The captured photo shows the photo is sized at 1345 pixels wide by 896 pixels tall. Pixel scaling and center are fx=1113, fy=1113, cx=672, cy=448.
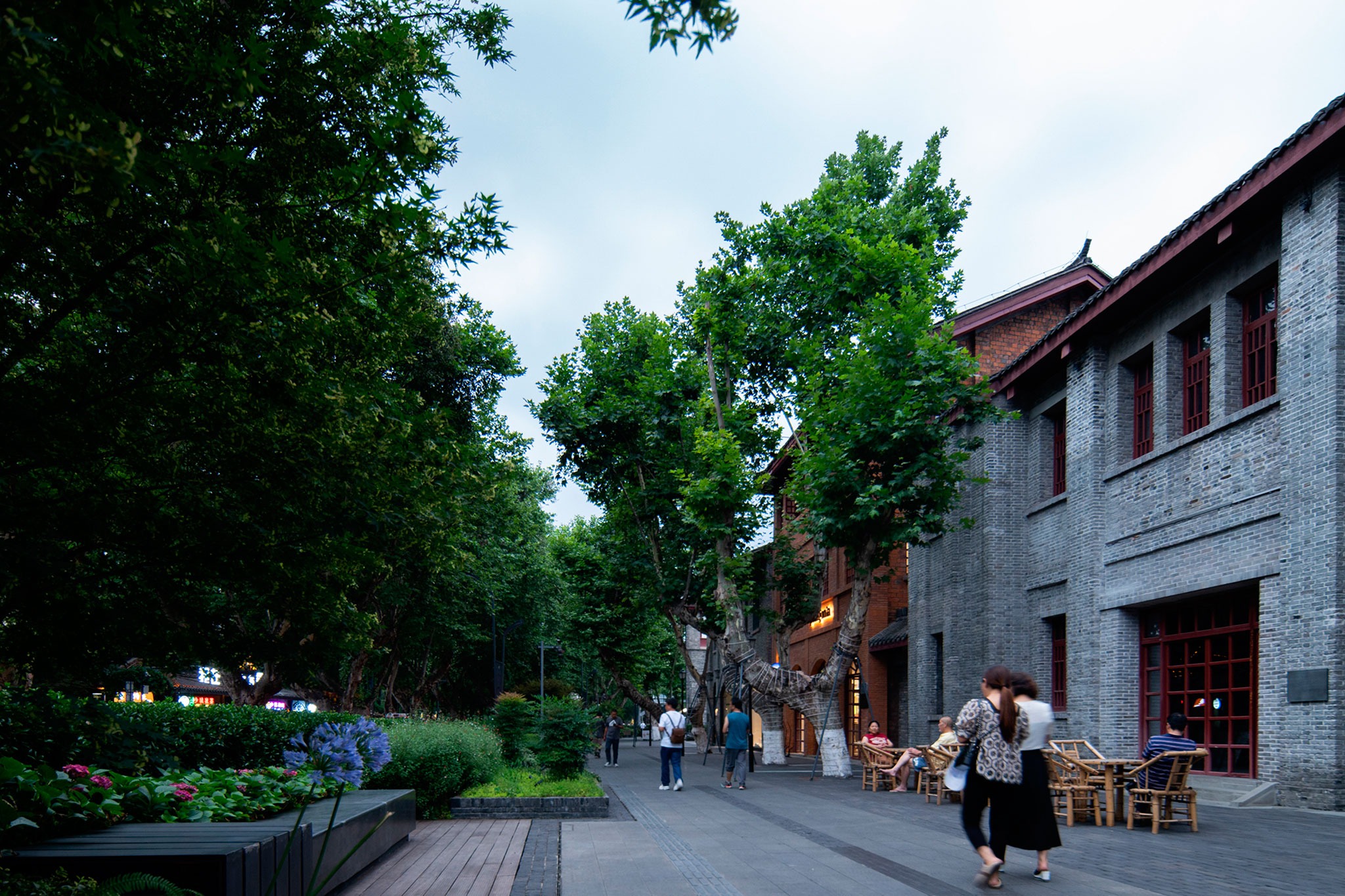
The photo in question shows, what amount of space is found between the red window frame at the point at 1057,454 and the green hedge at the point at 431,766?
12.5 m

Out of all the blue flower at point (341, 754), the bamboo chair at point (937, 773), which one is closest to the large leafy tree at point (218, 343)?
the blue flower at point (341, 754)

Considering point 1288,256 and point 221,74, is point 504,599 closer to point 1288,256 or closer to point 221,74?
point 1288,256

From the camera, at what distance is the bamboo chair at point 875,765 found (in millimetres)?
20531

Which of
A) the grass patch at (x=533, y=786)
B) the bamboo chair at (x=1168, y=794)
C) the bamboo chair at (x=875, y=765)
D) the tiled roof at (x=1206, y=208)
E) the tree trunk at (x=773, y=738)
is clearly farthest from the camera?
the tree trunk at (x=773, y=738)

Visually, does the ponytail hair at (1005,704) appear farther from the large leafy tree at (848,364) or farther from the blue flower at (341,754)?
the large leafy tree at (848,364)

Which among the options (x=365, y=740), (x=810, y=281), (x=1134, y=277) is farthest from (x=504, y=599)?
(x=365, y=740)

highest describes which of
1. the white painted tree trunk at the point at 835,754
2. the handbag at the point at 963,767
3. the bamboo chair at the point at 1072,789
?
the handbag at the point at 963,767

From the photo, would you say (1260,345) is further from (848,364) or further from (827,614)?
(827,614)

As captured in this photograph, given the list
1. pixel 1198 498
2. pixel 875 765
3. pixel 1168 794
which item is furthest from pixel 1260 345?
pixel 875 765

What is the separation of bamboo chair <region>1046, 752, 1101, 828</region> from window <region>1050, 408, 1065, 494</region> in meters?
Result: 8.91

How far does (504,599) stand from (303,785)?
2837 centimetres

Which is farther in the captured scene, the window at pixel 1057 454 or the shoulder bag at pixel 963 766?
the window at pixel 1057 454

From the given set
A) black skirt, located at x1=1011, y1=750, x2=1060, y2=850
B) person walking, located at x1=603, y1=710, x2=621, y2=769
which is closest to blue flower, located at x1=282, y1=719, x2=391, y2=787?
black skirt, located at x1=1011, y1=750, x2=1060, y2=850

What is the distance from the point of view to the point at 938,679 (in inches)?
1026
